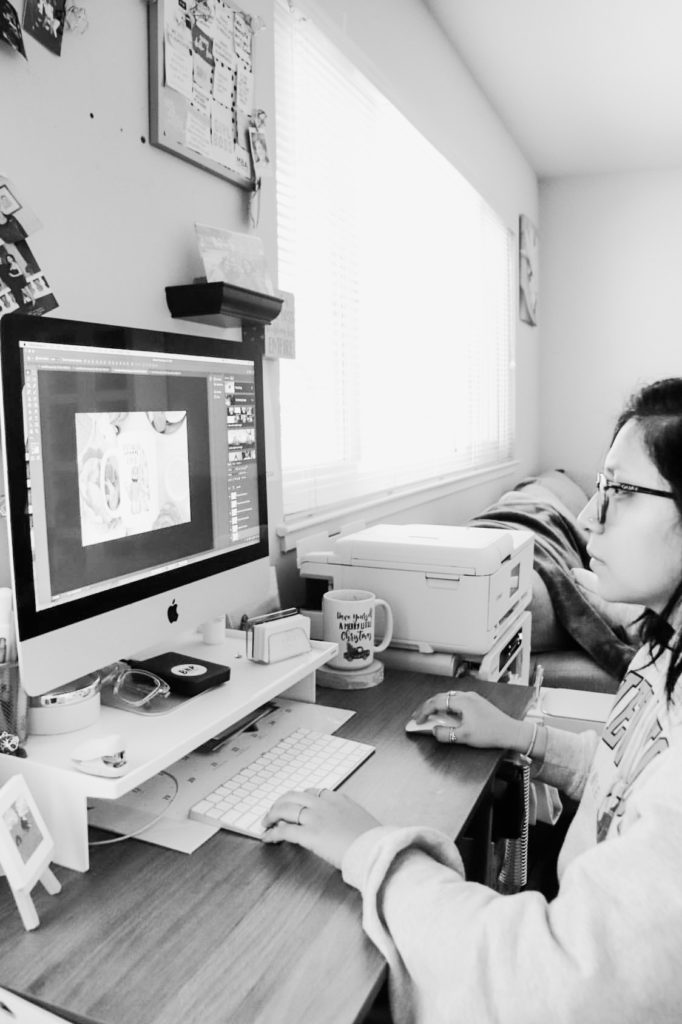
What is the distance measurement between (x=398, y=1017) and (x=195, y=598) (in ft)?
2.05

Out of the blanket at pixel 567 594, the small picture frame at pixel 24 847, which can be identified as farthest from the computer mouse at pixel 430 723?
the blanket at pixel 567 594

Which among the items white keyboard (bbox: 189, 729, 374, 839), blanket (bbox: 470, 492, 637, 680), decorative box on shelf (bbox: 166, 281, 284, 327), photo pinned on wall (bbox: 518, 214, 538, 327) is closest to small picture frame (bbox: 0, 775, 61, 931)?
white keyboard (bbox: 189, 729, 374, 839)

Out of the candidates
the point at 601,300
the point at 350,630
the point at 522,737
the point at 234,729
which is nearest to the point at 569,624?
the point at 350,630

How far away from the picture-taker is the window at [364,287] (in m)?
1.99

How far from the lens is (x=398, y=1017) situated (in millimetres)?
781

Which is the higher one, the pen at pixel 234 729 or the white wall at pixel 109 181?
the white wall at pixel 109 181

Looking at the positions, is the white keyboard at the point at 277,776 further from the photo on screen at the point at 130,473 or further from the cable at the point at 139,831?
the photo on screen at the point at 130,473

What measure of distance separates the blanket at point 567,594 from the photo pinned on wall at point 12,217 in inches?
80.5

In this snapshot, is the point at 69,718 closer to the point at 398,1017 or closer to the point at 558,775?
the point at 398,1017

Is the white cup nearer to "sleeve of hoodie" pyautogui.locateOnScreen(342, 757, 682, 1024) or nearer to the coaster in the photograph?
the coaster

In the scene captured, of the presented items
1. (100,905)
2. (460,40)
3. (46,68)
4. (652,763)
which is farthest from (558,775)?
(460,40)

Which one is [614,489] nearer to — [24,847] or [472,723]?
[472,723]

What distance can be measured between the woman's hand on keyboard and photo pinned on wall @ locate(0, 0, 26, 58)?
1072 millimetres

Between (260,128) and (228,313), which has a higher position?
(260,128)
